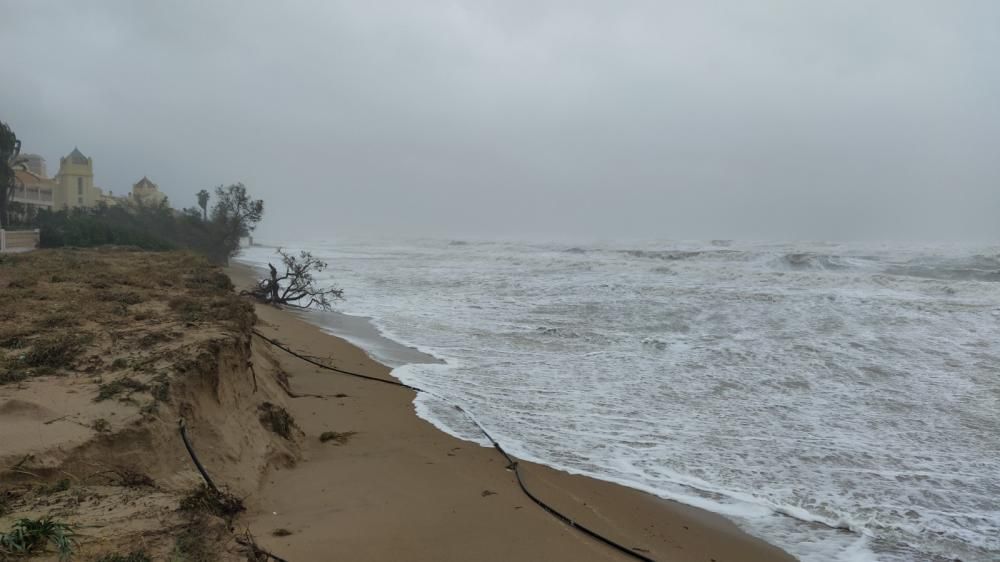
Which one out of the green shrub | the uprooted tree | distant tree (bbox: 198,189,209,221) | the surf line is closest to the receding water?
the surf line

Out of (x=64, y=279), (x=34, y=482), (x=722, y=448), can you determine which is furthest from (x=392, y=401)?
(x=64, y=279)

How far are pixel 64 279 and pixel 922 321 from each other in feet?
58.4

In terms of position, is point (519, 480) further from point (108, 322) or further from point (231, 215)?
point (231, 215)

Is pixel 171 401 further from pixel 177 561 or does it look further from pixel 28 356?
pixel 177 561

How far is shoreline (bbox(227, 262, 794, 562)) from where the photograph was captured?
144 inches

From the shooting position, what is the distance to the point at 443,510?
13.9ft

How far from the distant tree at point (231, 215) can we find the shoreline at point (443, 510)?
99.4 ft

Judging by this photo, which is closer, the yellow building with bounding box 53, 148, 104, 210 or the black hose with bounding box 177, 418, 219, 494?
the black hose with bounding box 177, 418, 219, 494

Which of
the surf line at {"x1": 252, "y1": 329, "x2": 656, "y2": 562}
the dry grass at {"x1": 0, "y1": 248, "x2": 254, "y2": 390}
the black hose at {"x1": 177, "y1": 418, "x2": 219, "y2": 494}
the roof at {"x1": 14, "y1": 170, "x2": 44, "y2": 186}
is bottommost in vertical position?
the surf line at {"x1": 252, "y1": 329, "x2": 656, "y2": 562}

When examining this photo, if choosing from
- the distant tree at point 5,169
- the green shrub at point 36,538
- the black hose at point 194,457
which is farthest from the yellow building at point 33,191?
the green shrub at point 36,538

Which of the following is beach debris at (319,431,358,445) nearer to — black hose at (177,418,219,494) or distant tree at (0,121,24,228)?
black hose at (177,418,219,494)

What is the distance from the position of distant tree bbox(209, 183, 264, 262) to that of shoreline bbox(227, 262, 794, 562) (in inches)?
1192

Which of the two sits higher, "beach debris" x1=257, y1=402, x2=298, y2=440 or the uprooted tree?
the uprooted tree

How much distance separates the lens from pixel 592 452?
5910 mm
